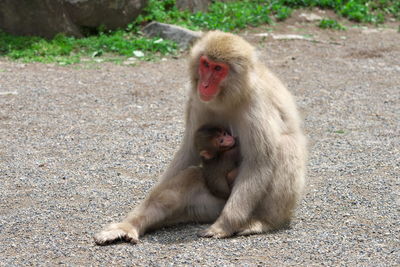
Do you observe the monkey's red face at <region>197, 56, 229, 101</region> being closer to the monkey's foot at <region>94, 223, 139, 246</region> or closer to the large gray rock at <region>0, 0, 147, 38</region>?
the monkey's foot at <region>94, 223, 139, 246</region>

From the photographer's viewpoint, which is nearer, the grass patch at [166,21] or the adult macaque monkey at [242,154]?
the adult macaque monkey at [242,154]

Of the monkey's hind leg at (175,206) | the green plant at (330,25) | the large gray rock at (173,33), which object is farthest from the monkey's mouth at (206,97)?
the green plant at (330,25)

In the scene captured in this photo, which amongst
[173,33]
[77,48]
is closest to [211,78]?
[77,48]

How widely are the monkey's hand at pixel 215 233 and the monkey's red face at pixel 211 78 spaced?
0.92 m

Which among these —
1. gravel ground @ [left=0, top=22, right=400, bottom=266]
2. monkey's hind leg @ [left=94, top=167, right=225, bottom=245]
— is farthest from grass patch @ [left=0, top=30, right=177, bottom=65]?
monkey's hind leg @ [left=94, top=167, right=225, bottom=245]

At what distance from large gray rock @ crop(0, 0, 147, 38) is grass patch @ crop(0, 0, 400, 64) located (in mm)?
201

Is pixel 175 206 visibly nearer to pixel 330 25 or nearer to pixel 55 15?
pixel 55 15

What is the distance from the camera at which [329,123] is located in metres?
7.91

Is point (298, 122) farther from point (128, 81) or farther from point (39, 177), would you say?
point (128, 81)

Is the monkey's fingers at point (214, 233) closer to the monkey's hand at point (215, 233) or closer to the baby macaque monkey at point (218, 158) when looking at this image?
the monkey's hand at point (215, 233)

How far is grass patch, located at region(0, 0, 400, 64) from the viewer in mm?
10570

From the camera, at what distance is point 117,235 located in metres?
4.33

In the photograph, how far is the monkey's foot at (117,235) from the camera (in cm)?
430

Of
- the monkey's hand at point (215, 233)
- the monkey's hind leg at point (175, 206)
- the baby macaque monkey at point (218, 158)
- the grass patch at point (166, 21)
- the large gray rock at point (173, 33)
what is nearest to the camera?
the monkey's hand at point (215, 233)
